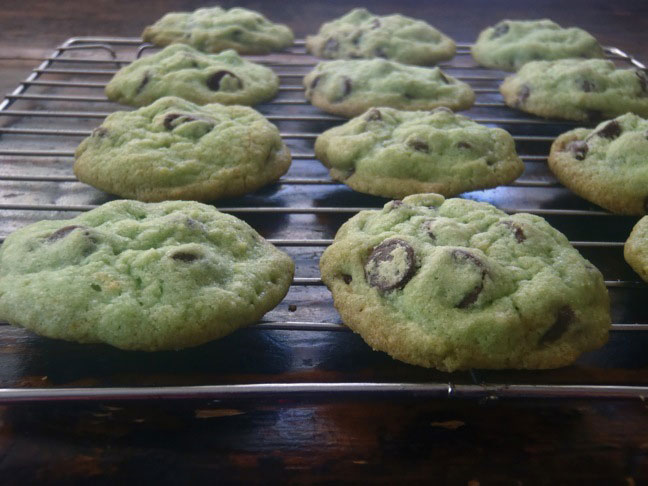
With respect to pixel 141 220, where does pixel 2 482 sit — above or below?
below

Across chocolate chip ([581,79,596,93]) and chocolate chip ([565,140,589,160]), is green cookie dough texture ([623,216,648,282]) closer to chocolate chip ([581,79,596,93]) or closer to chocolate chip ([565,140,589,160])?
chocolate chip ([565,140,589,160])

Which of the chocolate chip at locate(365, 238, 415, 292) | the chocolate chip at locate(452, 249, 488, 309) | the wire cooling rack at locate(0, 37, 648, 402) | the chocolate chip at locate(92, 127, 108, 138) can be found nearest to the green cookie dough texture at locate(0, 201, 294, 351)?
the wire cooling rack at locate(0, 37, 648, 402)

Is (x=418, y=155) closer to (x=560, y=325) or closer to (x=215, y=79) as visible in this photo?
(x=560, y=325)

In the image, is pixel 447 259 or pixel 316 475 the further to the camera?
pixel 447 259

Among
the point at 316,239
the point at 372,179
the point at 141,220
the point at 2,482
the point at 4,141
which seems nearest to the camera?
the point at 2,482

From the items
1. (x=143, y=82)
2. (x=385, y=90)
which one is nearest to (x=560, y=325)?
(x=385, y=90)

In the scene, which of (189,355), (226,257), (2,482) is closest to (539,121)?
(226,257)

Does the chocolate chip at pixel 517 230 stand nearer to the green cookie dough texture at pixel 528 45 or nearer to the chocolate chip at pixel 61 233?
the chocolate chip at pixel 61 233

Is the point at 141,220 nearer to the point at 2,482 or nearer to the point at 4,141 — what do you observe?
the point at 2,482
